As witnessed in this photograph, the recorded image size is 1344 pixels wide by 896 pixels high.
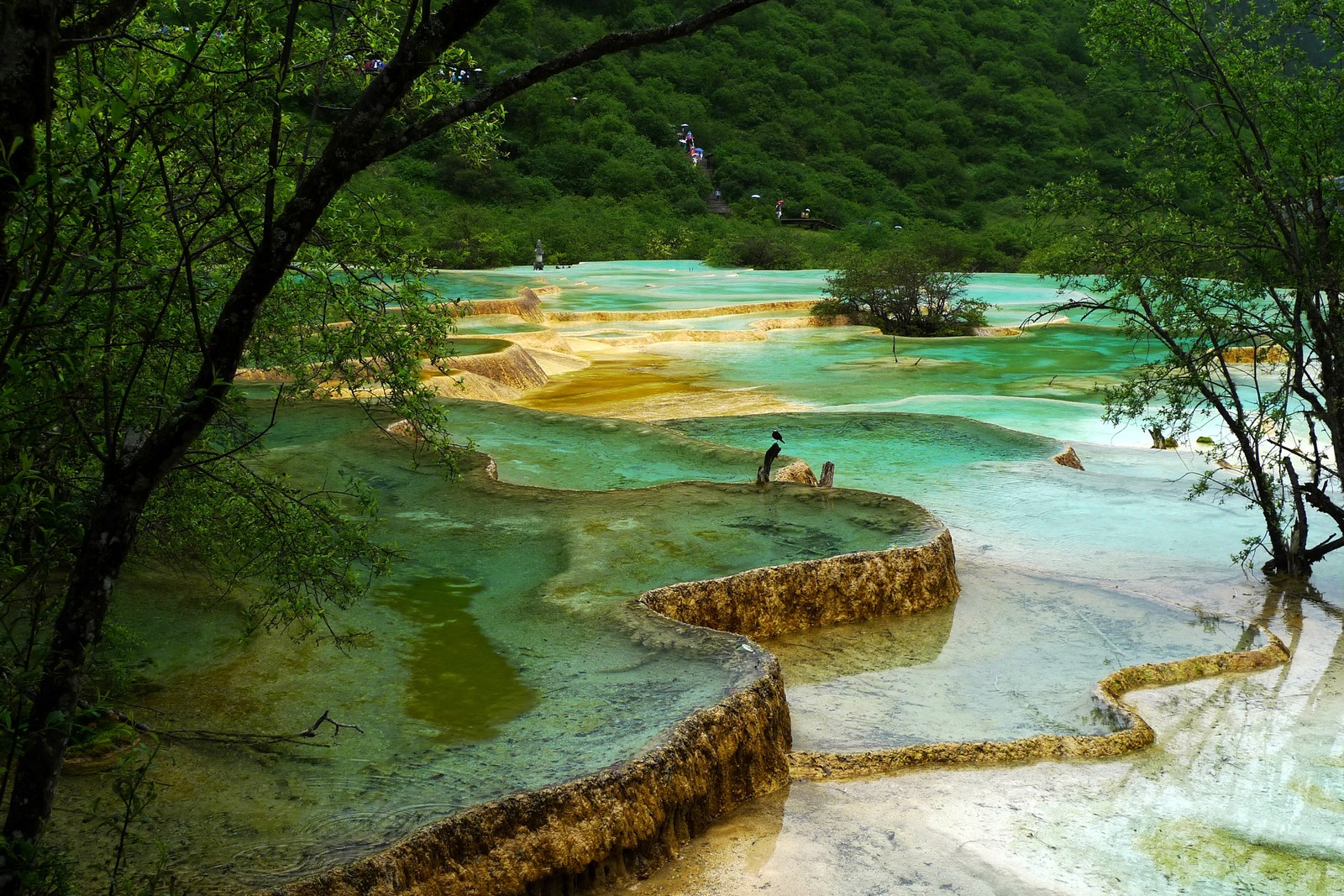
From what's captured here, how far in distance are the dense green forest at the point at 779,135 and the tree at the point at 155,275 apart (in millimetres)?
35541

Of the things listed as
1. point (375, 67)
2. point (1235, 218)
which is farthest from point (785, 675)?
point (1235, 218)

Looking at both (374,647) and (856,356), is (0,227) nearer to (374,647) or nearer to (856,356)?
(374,647)

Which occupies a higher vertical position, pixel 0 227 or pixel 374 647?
pixel 0 227

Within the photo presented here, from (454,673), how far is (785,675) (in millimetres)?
2151

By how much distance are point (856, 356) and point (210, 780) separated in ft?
61.5

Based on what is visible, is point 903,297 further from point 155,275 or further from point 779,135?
point 779,135

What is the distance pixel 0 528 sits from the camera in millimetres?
3545

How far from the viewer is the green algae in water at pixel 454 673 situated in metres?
4.65

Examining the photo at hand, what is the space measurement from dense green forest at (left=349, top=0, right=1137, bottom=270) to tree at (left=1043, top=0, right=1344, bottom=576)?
29992 millimetres

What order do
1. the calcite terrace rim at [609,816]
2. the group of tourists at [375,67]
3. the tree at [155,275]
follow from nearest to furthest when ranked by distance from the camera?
1. the tree at [155,275]
2. the calcite terrace rim at [609,816]
3. the group of tourists at [375,67]

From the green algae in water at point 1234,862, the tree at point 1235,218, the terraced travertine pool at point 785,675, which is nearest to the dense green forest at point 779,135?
the tree at point 1235,218

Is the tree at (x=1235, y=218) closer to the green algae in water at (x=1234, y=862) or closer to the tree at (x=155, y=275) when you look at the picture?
the green algae in water at (x=1234, y=862)

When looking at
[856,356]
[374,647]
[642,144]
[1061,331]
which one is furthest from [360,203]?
[642,144]

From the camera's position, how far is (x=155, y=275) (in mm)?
3209
